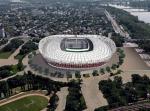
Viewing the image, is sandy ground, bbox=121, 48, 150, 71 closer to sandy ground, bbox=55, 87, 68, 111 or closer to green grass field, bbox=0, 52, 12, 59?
sandy ground, bbox=55, 87, 68, 111

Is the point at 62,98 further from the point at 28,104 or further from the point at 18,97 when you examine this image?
the point at 18,97

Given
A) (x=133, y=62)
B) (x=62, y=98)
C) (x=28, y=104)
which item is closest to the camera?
(x=28, y=104)

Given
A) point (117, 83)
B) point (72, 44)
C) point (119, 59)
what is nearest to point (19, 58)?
point (72, 44)

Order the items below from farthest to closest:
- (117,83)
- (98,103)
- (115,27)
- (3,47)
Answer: (115,27)
(3,47)
(117,83)
(98,103)

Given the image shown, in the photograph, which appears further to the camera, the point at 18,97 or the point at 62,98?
the point at 18,97

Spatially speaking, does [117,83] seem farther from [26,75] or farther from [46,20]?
[46,20]

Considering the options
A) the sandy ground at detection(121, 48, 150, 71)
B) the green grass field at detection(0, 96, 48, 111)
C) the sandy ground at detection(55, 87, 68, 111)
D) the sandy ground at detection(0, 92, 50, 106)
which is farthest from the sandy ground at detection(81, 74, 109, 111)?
the sandy ground at detection(121, 48, 150, 71)

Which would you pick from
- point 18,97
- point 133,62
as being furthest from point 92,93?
point 133,62

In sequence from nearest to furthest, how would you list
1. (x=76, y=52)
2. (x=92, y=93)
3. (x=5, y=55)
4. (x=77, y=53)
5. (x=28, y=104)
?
(x=28, y=104) < (x=92, y=93) < (x=77, y=53) < (x=76, y=52) < (x=5, y=55)
